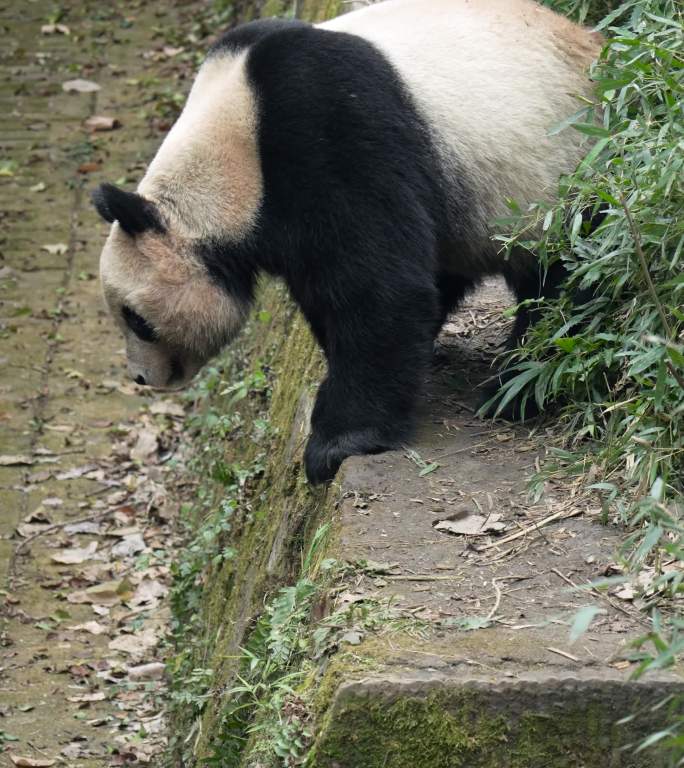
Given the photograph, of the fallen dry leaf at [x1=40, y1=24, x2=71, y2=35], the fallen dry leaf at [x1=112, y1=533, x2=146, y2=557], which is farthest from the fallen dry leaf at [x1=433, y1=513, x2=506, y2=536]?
the fallen dry leaf at [x1=40, y1=24, x2=71, y2=35]

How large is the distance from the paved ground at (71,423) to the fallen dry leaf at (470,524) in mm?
2193

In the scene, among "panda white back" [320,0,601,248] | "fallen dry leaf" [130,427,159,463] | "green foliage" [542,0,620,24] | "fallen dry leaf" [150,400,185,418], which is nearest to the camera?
"panda white back" [320,0,601,248]

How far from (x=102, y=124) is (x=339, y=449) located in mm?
7169

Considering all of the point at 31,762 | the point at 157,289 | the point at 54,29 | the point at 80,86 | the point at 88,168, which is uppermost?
the point at 157,289

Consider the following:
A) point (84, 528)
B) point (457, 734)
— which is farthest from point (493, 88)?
point (84, 528)

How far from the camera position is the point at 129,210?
4176mm

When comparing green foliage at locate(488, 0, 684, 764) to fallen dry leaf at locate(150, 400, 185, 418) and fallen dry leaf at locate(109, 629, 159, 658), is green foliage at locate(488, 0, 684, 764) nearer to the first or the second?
fallen dry leaf at locate(109, 629, 159, 658)

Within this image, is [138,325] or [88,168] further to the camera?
[88,168]

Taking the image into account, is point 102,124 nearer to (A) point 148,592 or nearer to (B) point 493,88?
(A) point 148,592

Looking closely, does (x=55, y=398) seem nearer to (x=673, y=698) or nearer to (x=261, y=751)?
(x=261, y=751)

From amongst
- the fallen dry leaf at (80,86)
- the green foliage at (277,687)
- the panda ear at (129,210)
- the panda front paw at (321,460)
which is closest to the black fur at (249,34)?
the panda ear at (129,210)

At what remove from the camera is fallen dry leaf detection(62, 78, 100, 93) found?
1109 cm

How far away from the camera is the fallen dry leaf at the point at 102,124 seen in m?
10.5

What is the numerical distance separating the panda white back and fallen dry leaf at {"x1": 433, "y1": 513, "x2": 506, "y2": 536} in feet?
4.07
